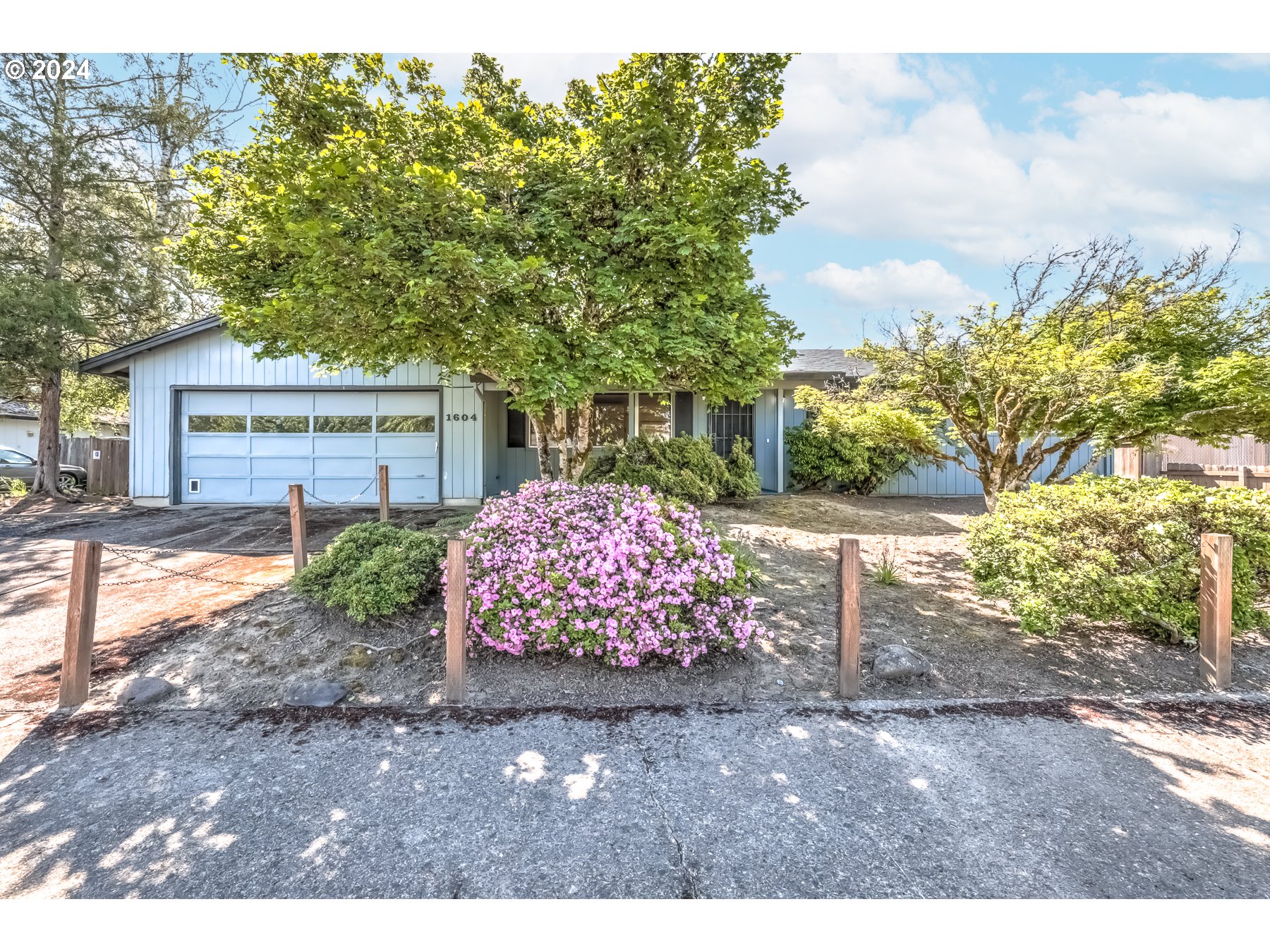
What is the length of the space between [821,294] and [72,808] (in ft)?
32.5

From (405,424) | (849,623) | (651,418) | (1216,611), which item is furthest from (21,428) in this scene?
(1216,611)

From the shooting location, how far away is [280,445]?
10391mm

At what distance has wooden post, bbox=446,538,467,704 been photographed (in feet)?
10.9

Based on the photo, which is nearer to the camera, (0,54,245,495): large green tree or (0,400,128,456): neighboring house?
(0,54,245,495): large green tree

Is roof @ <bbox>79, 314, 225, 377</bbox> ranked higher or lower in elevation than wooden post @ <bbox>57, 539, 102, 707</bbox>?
higher

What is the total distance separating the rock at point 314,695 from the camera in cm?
331

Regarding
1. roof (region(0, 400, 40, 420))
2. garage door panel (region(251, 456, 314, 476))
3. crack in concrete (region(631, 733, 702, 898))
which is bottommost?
crack in concrete (region(631, 733, 702, 898))

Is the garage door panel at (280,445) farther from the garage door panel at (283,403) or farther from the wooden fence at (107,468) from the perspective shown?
the wooden fence at (107,468)

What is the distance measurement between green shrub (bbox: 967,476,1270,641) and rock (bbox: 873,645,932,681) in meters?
0.79

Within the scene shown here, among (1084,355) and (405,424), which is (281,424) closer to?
(405,424)

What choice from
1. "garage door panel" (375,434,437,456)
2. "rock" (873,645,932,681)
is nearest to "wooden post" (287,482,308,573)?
"garage door panel" (375,434,437,456)

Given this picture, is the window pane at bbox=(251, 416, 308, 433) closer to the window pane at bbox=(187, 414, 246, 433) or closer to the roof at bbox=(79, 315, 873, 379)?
the window pane at bbox=(187, 414, 246, 433)

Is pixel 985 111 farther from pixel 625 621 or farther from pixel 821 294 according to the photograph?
pixel 625 621

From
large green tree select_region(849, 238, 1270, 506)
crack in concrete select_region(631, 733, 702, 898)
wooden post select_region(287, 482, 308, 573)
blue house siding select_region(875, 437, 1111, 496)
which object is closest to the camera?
crack in concrete select_region(631, 733, 702, 898)
